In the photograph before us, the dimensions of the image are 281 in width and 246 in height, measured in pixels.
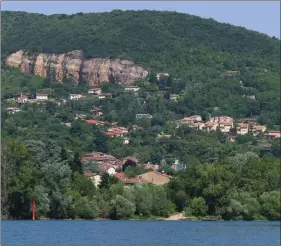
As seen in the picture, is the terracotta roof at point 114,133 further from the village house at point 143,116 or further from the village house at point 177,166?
the village house at point 177,166

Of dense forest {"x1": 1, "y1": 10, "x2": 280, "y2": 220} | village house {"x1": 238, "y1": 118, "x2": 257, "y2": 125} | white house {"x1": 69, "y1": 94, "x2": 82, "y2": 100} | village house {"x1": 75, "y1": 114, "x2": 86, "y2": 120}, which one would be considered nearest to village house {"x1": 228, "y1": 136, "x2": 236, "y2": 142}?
dense forest {"x1": 1, "y1": 10, "x2": 280, "y2": 220}

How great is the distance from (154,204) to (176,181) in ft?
18.3

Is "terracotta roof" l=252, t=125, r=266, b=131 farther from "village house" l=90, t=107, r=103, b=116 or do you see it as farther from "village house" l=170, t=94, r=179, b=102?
"village house" l=90, t=107, r=103, b=116

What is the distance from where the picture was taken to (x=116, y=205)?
219 feet

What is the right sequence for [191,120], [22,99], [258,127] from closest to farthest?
[258,127] → [191,120] → [22,99]

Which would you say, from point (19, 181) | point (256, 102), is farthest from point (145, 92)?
point (19, 181)

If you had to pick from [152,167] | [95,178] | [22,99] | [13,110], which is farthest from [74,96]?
[95,178]

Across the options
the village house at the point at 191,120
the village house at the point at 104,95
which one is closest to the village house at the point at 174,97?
the village house at the point at 191,120

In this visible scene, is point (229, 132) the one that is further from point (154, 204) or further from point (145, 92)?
point (154, 204)

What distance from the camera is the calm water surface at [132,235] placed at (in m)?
41.5

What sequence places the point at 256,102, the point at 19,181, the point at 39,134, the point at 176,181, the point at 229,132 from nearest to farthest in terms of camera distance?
the point at 19,181, the point at 176,181, the point at 39,134, the point at 229,132, the point at 256,102

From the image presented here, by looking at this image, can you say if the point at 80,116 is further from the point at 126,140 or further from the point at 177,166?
the point at 177,166

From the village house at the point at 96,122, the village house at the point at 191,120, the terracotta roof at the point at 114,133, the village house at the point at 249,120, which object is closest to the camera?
the terracotta roof at the point at 114,133

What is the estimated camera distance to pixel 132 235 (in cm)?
4669
